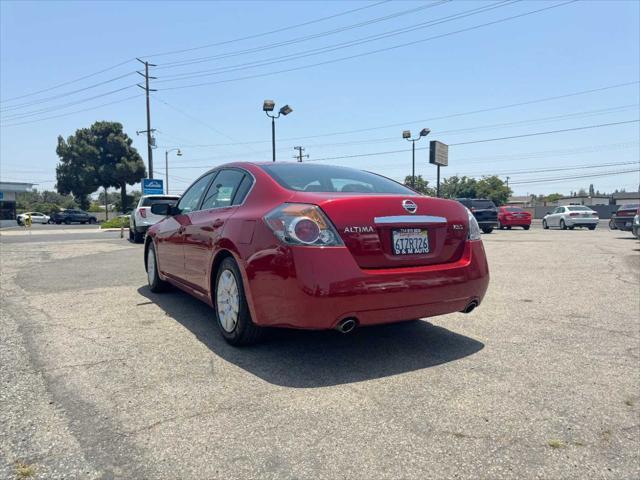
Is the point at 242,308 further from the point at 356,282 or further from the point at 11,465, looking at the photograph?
the point at 11,465

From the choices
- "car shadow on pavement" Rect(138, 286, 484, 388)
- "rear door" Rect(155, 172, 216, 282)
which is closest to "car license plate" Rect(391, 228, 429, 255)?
"car shadow on pavement" Rect(138, 286, 484, 388)

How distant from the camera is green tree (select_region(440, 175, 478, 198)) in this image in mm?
101438

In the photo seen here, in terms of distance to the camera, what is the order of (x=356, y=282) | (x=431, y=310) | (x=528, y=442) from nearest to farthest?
(x=528, y=442)
(x=356, y=282)
(x=431, y=310)

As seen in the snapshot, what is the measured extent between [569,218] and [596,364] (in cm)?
2610

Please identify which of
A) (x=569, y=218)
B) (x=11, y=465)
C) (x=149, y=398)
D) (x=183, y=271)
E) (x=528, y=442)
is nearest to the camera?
(x=11, y=465)

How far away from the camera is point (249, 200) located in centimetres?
353

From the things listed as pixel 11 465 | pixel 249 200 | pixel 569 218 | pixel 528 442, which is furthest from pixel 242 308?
pixel 569 218

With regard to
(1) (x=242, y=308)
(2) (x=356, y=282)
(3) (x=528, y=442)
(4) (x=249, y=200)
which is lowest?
(3) (x=528, y=442)

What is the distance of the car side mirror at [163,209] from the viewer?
194 inches

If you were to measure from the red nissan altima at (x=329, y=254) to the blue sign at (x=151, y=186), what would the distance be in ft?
84.3

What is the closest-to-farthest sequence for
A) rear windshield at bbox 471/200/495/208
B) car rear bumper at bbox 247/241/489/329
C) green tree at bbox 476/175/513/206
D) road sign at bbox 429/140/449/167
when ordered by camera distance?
car rear bumper at bbox 247/241/489/329 → rear windshield at bbox 471/200/495/208 → road sign at bbox 429/140/449/167 → green tree at bbox 476/175/513/206

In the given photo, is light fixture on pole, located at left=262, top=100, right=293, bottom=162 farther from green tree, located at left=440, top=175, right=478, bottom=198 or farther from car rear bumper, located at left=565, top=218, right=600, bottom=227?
green tree, located at left=440, top=175, right=478, bottom=198

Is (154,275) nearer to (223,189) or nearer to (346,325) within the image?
(223,189)

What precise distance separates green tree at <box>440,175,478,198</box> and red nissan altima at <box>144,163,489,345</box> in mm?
100135
